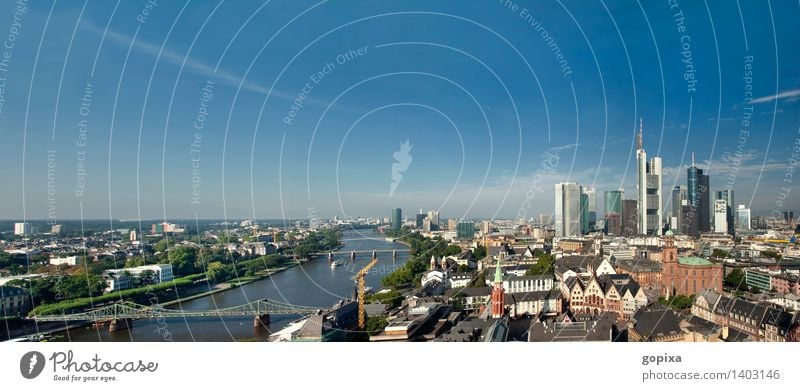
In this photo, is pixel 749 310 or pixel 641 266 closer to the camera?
pixel 749 310

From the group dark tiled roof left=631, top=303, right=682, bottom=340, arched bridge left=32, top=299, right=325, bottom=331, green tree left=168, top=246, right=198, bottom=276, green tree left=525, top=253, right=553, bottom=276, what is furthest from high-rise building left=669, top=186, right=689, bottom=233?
green tree left=168, top=246, right=198, bottom=276

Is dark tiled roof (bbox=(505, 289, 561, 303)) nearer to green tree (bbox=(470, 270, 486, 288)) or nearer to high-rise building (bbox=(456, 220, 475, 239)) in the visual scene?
green tree (bbox=(470, 270, 486, 288))

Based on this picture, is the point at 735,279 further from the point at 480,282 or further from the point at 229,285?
the point at 229,285

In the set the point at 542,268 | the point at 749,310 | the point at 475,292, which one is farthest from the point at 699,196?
the point at 475,292
